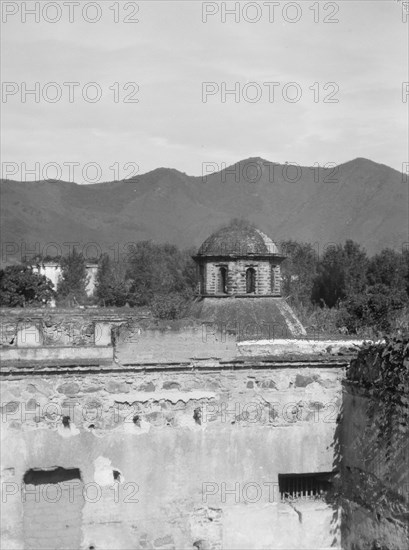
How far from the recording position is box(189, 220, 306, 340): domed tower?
17.6 meters

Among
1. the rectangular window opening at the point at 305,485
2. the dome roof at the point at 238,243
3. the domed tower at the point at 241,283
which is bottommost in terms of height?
the rectangular window opening at the point at 305,485

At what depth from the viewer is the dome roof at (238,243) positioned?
18.3 meters

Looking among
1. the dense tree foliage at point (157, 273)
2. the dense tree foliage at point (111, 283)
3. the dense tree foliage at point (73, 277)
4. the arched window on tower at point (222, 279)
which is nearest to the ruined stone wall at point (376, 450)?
the arched window on tower at point (222, 279)

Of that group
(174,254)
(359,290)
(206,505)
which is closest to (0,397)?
(206,505)

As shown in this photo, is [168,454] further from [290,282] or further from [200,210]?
[200,210]

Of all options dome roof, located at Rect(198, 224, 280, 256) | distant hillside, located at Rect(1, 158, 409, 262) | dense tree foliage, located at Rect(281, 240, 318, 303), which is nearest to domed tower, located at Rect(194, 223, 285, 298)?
dome roof, located at Rect(198, 224, 280, 256)

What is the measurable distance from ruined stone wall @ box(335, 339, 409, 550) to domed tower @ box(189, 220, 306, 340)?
8.28m

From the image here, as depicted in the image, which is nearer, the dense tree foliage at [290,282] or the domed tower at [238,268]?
the domed tower at [238,268]

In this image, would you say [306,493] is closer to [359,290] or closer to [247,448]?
[247,448]

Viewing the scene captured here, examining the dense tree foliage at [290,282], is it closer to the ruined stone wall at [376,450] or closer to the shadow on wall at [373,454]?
the shadow on wall at [373,454]

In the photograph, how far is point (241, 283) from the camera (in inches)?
711

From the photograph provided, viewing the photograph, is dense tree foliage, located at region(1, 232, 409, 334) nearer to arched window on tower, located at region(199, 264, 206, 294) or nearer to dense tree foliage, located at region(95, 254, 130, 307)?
dense tree foliage, located at region(95, 254, 130, 307)

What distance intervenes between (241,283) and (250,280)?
Answer: 0.33m

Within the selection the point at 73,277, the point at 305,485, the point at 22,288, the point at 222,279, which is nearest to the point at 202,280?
the point at 222,279
